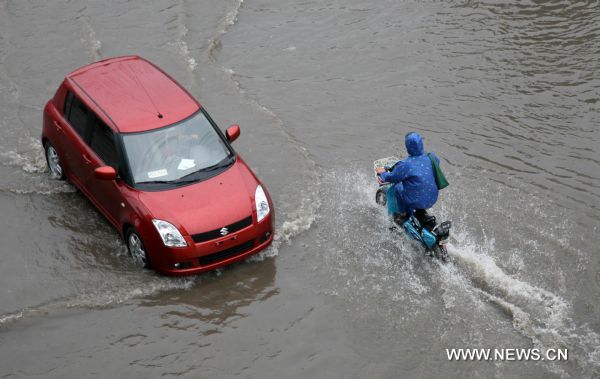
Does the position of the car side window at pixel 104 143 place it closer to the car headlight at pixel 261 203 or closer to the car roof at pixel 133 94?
the car roof at pixel 133 94

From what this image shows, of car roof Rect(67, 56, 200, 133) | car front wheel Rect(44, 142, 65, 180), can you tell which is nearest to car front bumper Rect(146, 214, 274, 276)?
car roof Rect(67, 56, 200, 133)

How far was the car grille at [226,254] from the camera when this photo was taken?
8.51m

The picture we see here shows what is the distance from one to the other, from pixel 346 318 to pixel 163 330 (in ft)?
6.99

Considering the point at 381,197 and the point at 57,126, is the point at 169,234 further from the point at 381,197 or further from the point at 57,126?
the point at 381,197

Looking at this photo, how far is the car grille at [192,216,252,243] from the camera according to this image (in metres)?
→ 8.38

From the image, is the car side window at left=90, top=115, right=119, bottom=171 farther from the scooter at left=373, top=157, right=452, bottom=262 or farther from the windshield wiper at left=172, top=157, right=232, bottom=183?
the scooter at left=373, top=157, right=452, bottom=262

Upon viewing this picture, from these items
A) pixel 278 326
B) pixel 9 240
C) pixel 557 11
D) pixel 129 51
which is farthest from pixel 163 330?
pixel 557 11

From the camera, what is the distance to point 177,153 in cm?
914

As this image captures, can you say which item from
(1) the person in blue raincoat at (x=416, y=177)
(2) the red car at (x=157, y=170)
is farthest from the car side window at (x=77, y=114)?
(1) the person in blue raincoat at (x=416, y=177)

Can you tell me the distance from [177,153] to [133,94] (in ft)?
4.02

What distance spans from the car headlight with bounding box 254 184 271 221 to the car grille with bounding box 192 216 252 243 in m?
0.19

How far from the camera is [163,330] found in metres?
8.09

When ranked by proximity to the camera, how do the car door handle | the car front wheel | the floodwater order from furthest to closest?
the car front wheel
the car door handle
the floodwater

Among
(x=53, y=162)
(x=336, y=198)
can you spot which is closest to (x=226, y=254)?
(x=336, y=198)
